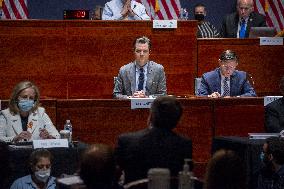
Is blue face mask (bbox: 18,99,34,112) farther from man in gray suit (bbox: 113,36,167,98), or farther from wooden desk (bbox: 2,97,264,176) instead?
man in gray suit (bbox: 113,36,167,98)

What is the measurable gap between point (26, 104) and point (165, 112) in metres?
2.42

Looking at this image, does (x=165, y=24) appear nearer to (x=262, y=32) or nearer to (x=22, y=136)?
(x=262, y=32)

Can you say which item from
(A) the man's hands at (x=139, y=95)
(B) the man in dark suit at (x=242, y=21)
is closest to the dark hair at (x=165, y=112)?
(A) the man's hands at (x=139, y=95)

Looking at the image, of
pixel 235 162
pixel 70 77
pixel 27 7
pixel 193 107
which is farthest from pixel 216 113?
pixel 27 7

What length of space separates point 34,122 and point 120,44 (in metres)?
2.50

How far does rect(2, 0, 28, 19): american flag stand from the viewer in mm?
12008

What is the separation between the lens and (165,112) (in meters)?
4.66

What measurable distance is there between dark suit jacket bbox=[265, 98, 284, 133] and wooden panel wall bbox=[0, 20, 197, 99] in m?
2.14

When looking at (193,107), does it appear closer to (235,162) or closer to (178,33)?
(178,33)

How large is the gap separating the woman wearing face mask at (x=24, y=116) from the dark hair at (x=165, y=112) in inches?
87.2

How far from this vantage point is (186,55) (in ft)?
30.2

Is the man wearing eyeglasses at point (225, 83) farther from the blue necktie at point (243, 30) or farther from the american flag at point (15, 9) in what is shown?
the american flag at point (15, 9)

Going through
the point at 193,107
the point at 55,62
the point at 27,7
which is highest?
the point at 27,7

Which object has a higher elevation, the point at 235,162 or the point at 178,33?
the point at 178,33
